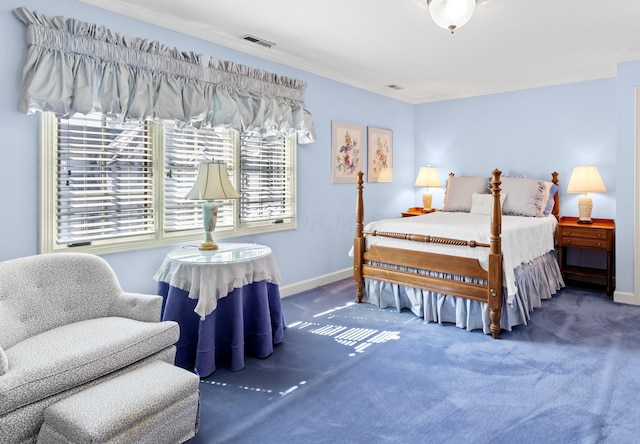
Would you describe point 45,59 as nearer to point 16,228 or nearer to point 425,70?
point 16,228

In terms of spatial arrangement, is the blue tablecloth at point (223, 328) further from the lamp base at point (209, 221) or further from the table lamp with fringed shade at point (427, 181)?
the table lamp with fringed shade at point (427, 181)

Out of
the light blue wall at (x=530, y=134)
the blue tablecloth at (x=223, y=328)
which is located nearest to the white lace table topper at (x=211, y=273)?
the blue tablecloth at (x=223, y=328)

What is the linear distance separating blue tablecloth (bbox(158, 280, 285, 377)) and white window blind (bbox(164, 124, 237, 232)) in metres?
0.76

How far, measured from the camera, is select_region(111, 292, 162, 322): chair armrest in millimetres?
2379

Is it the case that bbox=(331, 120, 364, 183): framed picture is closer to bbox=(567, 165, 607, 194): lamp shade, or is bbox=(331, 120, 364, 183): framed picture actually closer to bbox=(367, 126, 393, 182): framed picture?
bbox=(367, 126, 393, 182): framed picture

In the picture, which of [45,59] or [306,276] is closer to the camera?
[45,59]

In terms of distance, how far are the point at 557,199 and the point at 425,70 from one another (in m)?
2.22

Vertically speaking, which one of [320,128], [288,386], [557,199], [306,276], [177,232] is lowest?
[288,386]

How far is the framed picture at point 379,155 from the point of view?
558 centimetres

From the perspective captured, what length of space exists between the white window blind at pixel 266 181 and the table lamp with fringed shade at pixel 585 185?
10.2ft

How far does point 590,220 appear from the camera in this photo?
15.6 ft

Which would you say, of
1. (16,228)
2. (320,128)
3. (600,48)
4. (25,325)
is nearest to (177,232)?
(16,228)

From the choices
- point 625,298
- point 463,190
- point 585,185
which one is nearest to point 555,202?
point 585,185

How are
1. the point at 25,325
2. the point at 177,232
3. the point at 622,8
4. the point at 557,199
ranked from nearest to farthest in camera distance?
the point at 25,325, the point at 622,8, the point at 177,232, the point at 557,199
